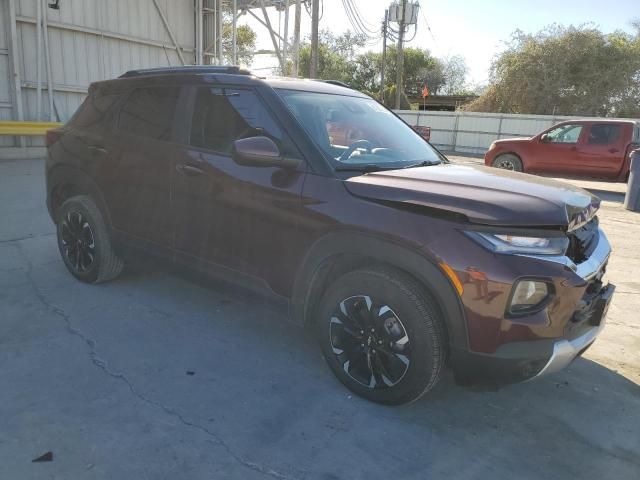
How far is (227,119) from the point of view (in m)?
3.47

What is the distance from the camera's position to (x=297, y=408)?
2.87m

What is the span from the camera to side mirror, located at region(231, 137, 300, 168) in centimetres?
297

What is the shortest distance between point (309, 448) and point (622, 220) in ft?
29.5

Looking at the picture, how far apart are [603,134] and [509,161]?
233 centimetres

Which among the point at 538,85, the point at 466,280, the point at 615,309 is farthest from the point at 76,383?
the point at 538,85

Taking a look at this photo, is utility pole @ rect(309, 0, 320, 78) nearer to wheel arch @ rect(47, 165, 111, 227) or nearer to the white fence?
the white fence

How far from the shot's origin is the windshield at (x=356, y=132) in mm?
3187

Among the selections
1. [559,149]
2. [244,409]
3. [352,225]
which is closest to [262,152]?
[352,225]

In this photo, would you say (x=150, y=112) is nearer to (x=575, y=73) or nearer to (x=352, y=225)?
(x=352, y=225)

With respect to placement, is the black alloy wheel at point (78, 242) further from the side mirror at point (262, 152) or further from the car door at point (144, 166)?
the side mirror at point (262, 152)

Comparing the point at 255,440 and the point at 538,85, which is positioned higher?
the point at 538,85

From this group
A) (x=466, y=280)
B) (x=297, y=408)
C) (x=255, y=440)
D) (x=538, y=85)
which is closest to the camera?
(x=466, y=280)

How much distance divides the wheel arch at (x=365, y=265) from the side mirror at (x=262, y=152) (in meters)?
0.52

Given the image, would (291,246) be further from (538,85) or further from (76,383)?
(538,85)
